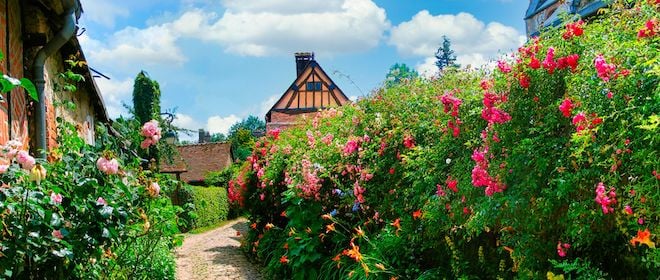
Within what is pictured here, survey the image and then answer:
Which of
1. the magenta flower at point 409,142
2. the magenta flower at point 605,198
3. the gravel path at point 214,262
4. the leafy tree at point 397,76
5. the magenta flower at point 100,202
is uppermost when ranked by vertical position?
the leafy tree at point 397,76

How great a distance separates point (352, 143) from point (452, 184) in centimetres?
262

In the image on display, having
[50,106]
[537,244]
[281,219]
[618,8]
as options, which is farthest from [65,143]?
[281,219]

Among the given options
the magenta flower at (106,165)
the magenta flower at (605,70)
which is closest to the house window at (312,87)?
the magenta flower at (106,165)

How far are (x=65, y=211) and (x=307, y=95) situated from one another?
24777 millimetres

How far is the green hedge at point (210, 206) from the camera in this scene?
19.7m

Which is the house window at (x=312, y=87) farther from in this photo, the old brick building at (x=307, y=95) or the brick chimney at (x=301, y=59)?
the brick chimney at (x=301, y=59)

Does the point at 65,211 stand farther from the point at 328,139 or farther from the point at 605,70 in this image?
the point at 328,139

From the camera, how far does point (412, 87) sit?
592 cm

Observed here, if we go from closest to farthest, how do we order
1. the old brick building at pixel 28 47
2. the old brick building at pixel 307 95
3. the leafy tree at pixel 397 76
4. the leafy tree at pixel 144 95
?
the old brick building at pixel 28 47 → the leafy tree at pixel 397 76 → the leafy tree at pixel 144 95 → the old brick building at pixel 307 95

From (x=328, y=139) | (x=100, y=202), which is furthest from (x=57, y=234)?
(x=328, y=139)

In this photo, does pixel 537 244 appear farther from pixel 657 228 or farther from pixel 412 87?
pixel 412 87

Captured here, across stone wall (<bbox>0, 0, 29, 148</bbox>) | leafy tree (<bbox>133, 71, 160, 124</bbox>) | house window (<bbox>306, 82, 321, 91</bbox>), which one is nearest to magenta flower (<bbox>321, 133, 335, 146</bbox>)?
stone wall (<bbox>0, 0, 29, 148</bbox>)

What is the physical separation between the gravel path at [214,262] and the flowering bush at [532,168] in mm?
3628

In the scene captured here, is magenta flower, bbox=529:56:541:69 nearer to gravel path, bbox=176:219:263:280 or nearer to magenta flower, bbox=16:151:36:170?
magenta flower, bbox=16:151:36:170
